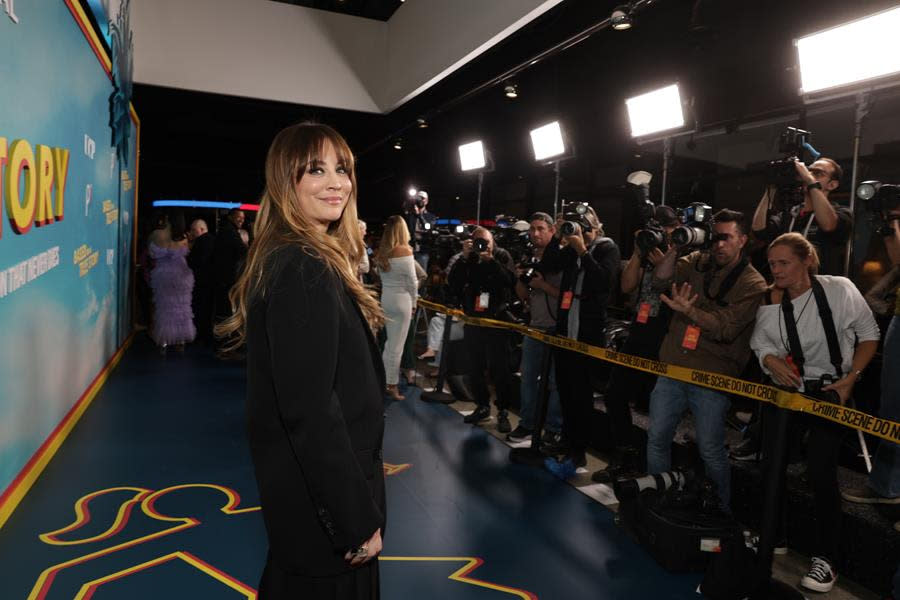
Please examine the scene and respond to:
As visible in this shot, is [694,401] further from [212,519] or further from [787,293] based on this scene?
[212,519]

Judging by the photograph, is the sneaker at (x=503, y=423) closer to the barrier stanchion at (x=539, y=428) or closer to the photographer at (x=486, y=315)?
the photographer at (x=486, y=315)

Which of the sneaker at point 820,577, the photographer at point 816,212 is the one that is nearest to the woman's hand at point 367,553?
the sneaker at point 820,577

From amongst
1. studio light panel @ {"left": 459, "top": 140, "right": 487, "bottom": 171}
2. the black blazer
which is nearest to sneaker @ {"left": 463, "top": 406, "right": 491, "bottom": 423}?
studio light panel @ {"left": 459, "top": 140, "right": 487, "bottom": 171}

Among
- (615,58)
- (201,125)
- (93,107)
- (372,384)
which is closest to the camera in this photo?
(372,384)

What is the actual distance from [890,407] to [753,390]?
68 cm

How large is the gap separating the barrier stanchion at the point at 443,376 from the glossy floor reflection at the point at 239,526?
89cm

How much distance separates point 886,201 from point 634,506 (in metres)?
1.72

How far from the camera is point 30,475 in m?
3.21

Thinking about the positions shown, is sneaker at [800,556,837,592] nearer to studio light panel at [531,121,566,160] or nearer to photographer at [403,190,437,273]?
studio light panel at [531,121,566,160]

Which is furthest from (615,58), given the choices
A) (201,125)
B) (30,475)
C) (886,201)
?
(201,125)

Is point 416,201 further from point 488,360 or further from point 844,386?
point 844,386

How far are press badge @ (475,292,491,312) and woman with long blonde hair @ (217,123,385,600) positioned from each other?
3.53 m

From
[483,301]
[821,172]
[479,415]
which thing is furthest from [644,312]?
[479,415]

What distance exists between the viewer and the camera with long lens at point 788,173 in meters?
3.07
